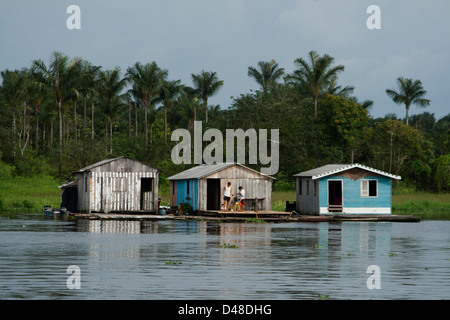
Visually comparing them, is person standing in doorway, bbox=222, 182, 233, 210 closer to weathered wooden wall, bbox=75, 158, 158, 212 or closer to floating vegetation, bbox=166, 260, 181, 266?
weathered wooden wall, bbox=75, 158, 158, 212

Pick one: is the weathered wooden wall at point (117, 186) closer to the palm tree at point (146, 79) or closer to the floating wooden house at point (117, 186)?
the floating wooden house at point (117, 186)

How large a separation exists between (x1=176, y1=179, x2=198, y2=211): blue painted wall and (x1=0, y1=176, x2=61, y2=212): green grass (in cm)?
1094

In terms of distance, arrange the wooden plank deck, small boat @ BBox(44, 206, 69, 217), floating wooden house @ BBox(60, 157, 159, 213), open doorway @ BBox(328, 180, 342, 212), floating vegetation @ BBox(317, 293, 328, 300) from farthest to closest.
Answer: open doorway @ BBox(328, 180, 342, 212) → floating wooden house @ BBox(60, 157, 159, 213) → small boat @ BBox(44, 206, 69, 217) → the wooden plank deck → floating vegetation @ BBox(317, 293, 328, 300)

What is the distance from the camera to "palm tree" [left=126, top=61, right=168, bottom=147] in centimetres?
8831

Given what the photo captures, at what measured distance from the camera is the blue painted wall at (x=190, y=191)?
5156 cm

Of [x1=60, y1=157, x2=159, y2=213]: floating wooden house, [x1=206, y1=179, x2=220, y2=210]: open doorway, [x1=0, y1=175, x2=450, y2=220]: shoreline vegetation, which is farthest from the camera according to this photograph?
[x1=0, y1=175, x2=450, y2=220]: shoreline vegetation

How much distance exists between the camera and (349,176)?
166 ft

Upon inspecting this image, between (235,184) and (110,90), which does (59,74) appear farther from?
(235,184)

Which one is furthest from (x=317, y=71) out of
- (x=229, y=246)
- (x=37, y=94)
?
(x=229, y=246)

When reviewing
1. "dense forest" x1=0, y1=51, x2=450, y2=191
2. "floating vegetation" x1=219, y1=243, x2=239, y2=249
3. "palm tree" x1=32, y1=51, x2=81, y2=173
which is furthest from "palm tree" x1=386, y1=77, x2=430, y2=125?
"floating vegetation" x1=219, y1=243, x2=239, y2=249

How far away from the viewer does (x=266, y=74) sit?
104312 millimetres

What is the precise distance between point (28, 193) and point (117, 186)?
20.5 meters

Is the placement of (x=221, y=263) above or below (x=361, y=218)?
below

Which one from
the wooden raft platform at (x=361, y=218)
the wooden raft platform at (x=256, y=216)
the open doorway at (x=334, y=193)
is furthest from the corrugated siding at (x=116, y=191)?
the open doorway at (x=334, y=193)
